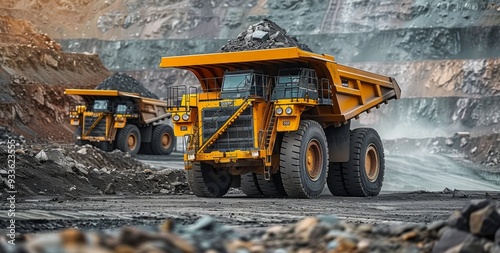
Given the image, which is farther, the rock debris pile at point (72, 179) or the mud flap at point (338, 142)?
the mud flap at point (338, 142)

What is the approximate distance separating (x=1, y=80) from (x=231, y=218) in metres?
32.0

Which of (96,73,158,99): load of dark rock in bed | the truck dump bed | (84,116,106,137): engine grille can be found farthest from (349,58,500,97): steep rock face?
the truck dump bed

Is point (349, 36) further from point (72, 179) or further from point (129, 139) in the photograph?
point (72, 179)

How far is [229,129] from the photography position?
14.3m

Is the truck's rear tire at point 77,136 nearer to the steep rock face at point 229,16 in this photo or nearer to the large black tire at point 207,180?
the large black tire at point 207,180

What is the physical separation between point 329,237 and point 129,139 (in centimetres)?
2467

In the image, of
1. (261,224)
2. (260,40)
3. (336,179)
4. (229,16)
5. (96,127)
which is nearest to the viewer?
(261,224)

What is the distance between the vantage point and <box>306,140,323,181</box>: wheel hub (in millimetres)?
14766

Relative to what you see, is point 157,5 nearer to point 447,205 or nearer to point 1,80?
point 1,80

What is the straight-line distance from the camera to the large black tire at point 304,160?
14.1m

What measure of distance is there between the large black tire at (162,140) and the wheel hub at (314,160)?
1697cm

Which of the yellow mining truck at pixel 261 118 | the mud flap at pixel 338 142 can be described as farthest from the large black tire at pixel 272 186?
the mud flap at pixel 338 142

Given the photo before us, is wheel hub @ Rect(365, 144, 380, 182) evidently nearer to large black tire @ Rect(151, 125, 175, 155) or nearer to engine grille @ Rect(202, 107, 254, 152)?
engine grille @ Rect(202, 107, 254, 152)

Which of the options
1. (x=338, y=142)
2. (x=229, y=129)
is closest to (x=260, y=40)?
(x=229, y=129)
